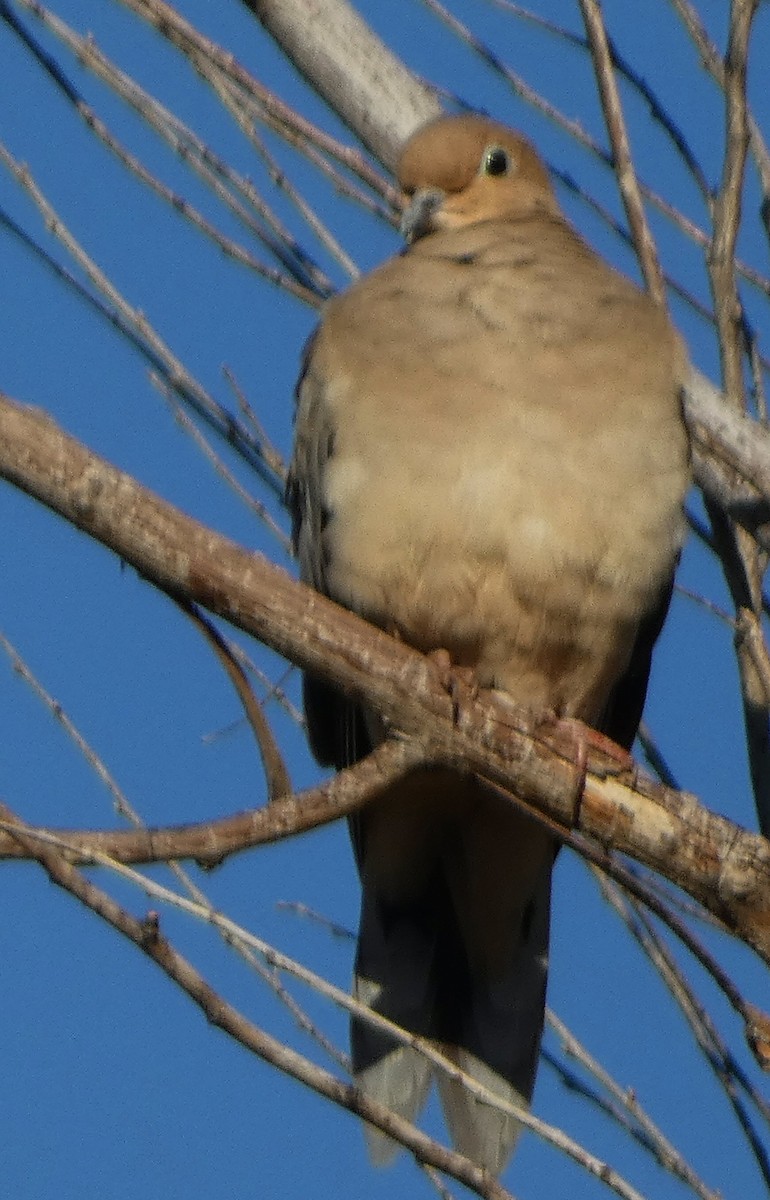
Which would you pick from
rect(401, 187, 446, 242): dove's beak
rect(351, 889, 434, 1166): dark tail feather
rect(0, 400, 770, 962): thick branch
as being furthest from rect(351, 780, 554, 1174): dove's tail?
rect(401, 187, 446, 242): dove's beak

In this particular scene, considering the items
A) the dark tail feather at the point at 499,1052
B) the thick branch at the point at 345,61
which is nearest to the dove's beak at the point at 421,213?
the thick branch at the point at 345,61

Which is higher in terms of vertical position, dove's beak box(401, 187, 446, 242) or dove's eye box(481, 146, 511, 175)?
dove's eye box(481, 146, 511, 175)

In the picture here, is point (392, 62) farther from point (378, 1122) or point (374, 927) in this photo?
point (378, 1122)

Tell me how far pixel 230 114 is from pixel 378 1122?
6.79 feet

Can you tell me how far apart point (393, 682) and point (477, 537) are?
2.37 ft

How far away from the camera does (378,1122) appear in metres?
2.11

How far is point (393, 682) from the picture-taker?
2979mm

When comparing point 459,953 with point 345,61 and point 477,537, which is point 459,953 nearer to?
point 477,537

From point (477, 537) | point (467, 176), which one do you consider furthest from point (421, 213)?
point (477, 537)

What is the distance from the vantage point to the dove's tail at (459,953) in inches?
149

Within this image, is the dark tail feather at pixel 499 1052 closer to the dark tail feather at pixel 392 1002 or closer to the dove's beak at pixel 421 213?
the dark tail feather at pixel 392 1002

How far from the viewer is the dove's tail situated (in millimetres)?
3793

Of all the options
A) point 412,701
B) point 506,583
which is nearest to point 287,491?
point 506,583

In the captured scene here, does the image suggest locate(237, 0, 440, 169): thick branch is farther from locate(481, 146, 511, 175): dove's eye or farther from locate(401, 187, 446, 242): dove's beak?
locate(481, 146, 511, 175): dove's eye
